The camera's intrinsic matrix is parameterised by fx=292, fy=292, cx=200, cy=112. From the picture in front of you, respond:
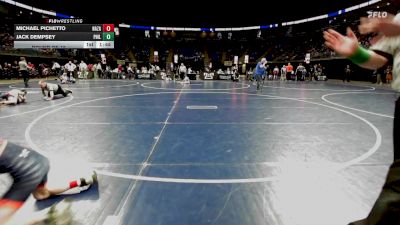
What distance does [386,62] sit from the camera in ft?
6.72

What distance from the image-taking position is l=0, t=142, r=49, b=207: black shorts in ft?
7.84

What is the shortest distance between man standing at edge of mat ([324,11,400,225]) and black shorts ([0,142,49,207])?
261cm

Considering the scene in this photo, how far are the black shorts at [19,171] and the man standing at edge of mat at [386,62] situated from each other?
2611 millimetres

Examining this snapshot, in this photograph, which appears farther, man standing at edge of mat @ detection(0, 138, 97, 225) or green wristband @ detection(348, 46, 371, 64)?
man standing at edge of mat @ detection(0, 138, 97, 225)

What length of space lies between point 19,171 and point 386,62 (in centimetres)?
300

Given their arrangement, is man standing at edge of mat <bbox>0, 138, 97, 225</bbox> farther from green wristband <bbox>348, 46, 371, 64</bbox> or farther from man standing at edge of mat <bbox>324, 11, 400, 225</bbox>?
green wristband <bbox>348, 46, 371, 64</bbox>
